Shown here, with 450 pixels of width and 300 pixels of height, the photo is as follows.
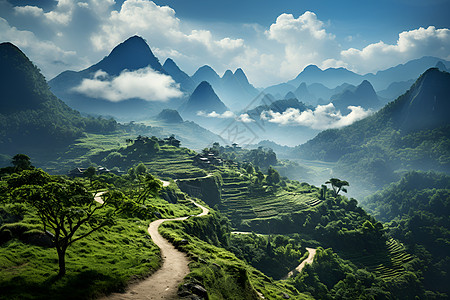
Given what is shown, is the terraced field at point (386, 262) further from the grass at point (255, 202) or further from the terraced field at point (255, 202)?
the terraced field at point (255, 202)

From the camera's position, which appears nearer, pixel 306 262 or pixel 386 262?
pixel 306 262

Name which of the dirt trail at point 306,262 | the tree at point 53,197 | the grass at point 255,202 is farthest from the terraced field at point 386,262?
the tree at point 53,197

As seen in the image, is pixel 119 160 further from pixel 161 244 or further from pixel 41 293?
pixel 41 293

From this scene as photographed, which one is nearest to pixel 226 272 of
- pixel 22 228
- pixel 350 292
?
pixel 22 228

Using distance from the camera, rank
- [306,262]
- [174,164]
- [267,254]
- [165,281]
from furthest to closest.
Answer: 1. [174,164]
2. [306,262]
3. [267,254]
4. [165,281]

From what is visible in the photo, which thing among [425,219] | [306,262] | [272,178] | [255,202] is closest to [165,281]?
[306,262]

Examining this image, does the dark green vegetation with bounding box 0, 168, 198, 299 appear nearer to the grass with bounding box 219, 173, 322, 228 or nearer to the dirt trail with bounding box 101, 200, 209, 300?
the dirt trail with bounding box 101, 200, 209, 300

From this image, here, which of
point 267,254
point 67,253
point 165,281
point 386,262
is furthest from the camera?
point 386,262

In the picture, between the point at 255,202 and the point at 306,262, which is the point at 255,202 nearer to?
the point at 255,202

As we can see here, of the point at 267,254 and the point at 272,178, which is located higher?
the point at 272,178
